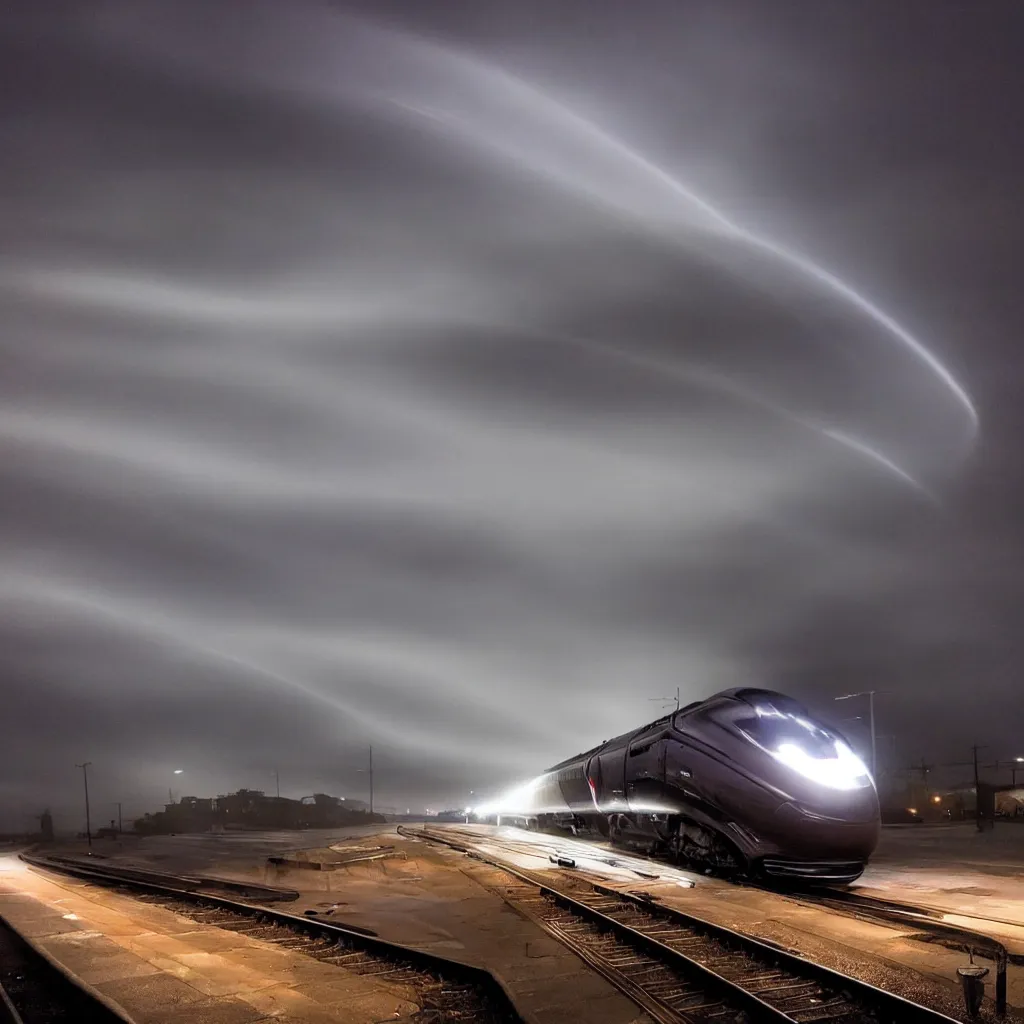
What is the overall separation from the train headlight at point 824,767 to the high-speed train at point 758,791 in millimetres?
22

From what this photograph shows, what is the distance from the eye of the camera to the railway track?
8.91 meters

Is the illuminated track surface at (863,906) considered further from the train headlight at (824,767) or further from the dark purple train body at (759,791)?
the train headlight at (824,767)

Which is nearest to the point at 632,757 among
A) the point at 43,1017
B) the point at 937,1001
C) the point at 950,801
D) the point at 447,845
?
the point at 447,845

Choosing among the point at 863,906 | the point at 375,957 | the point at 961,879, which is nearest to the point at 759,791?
the point at 863,906

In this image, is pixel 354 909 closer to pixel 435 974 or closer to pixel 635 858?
pixel 435 974

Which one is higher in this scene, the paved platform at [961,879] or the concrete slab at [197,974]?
the concrete slab at [197,974]

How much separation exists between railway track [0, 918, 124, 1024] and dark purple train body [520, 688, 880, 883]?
39.5 feet

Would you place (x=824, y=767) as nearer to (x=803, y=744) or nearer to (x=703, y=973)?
(x=803, y=744)

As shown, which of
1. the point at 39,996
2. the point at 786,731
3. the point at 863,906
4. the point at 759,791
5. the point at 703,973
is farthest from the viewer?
the point at 786,731

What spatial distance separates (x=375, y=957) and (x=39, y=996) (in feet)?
13.0

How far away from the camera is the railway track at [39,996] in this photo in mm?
8906

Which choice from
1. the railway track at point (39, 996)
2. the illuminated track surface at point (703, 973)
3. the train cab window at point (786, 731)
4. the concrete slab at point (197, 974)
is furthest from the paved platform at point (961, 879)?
the railway track at point (39, 996)

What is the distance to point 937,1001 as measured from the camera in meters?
8.92

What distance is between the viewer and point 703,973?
31.8 feet
